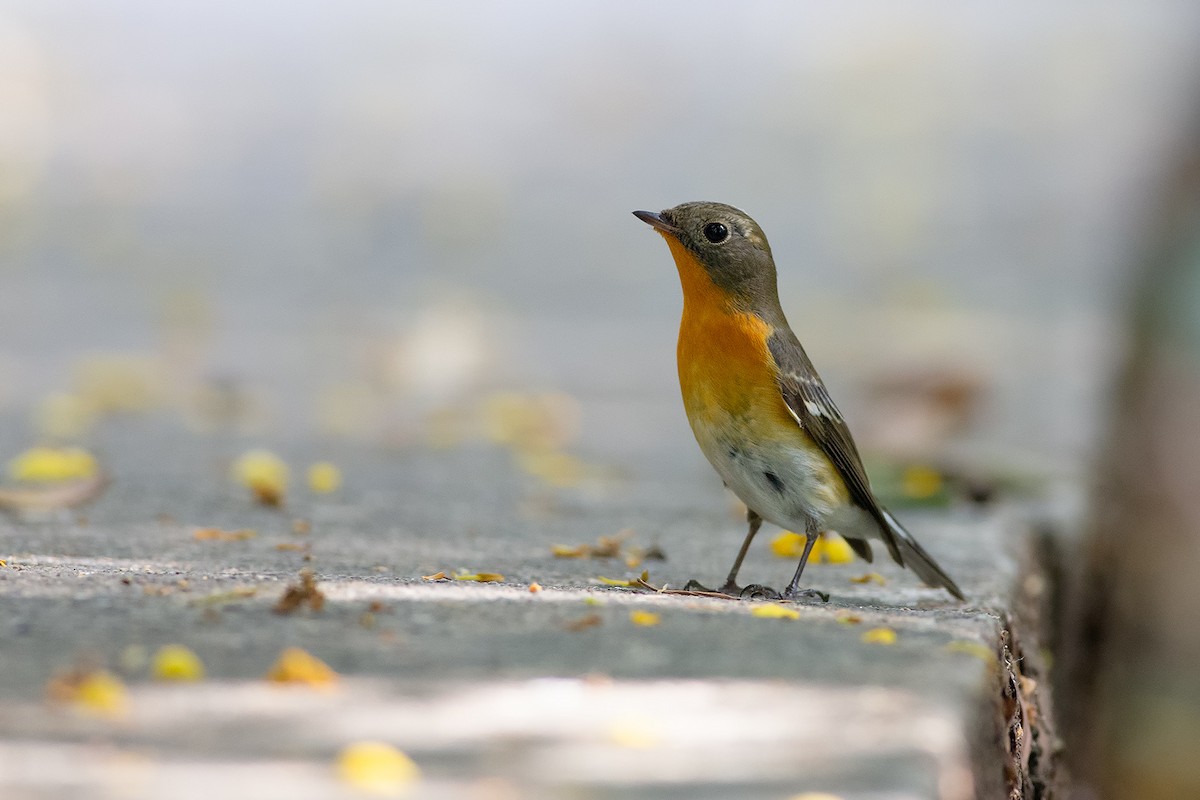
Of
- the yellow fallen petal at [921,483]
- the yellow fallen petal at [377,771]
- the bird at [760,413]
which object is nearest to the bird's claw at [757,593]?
the bird at [760,413]

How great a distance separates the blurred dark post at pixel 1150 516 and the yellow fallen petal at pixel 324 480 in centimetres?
280

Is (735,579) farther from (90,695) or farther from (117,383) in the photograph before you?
(117,383)

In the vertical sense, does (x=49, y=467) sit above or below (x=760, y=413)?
below

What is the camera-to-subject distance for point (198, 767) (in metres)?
2.44

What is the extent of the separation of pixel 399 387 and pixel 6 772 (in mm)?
7284

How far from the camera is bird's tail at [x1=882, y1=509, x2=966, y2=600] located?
14.5ft

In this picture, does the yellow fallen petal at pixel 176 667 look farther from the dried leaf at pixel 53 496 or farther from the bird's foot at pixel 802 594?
the dried leaf at pixel 53 496

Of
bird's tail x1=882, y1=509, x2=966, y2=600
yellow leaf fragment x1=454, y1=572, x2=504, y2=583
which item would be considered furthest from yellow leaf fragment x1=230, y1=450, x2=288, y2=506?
bird's tail x1=882, y1=509, x2=966, y2=600

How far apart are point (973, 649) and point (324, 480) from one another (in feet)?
11.2

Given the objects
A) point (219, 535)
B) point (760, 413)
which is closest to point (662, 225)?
point (760, 413)

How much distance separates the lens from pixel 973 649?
335 cm

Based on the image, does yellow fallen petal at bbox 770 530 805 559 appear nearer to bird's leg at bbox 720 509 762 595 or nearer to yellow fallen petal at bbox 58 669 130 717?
bird's leg at bbox 720 509 762 595

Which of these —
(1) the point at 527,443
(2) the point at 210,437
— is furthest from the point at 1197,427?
(2) the point at 210,437

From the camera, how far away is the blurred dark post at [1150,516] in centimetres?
625
